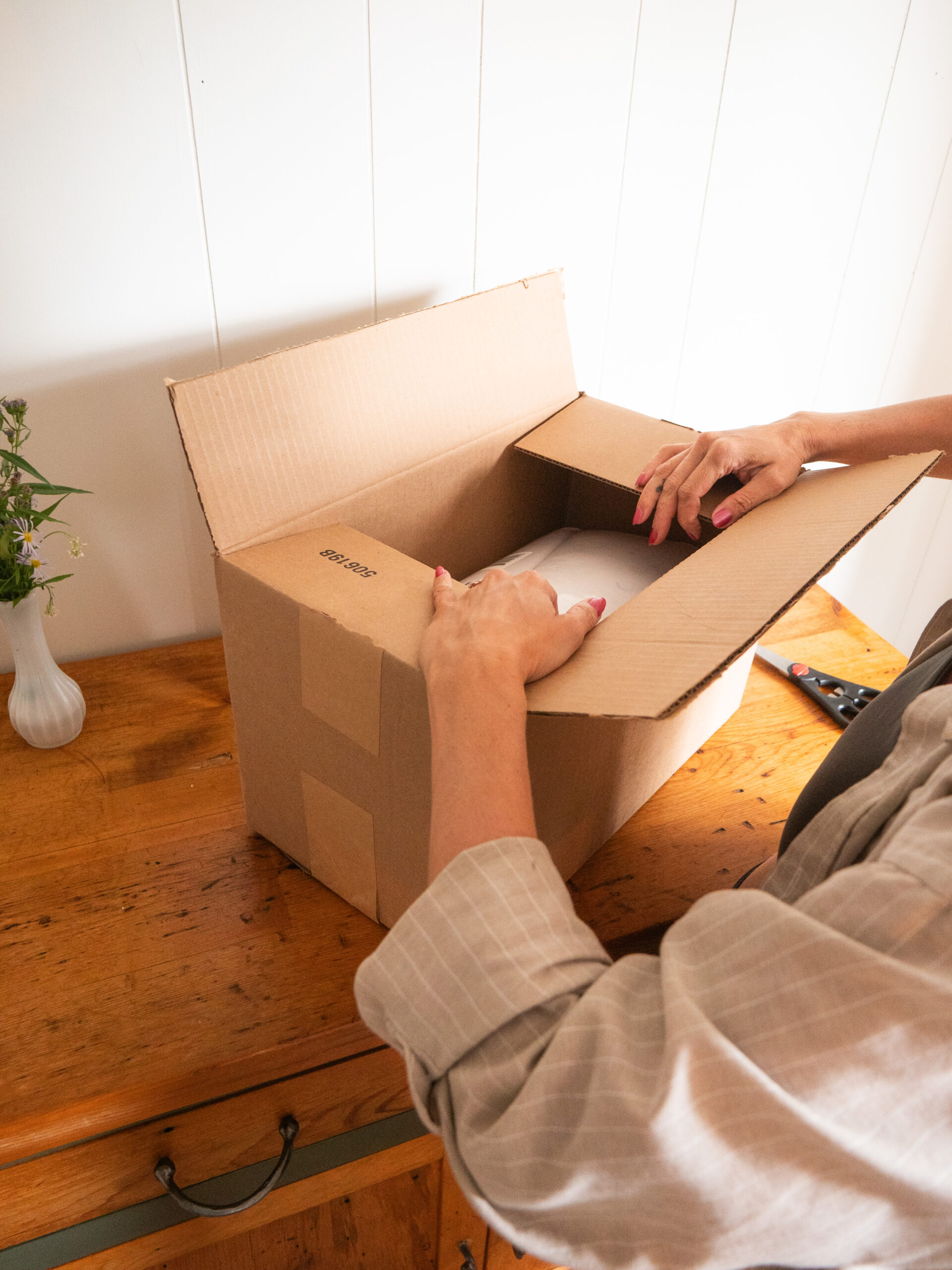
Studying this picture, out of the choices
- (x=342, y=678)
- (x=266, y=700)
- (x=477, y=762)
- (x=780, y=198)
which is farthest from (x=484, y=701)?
(x=780, y=198)

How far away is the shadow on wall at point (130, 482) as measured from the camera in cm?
86

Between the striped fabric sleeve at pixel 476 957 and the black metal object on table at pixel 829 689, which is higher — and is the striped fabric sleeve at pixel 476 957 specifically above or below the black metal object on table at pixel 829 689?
above

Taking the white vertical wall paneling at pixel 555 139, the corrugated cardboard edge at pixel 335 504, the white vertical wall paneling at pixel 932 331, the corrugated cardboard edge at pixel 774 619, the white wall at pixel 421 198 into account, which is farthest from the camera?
A: the white vertical wall paneling at pixel 932 331

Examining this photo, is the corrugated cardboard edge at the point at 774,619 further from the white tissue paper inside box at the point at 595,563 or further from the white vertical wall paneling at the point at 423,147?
the white vertical wall paneling at the point at 423,147

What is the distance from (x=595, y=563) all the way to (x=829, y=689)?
0.34 m

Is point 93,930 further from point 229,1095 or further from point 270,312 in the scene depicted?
point 270,312

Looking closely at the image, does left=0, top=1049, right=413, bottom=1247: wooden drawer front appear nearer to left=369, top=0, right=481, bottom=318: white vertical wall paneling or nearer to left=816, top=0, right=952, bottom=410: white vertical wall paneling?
left=369, top=0, right=481, bottom=318: white vertical wall paneling

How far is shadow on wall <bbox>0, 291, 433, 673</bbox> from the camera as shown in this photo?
2.84 ft

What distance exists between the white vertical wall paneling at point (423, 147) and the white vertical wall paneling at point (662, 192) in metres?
0.21

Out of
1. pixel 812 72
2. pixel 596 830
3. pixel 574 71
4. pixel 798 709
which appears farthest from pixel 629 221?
pixel 596 830

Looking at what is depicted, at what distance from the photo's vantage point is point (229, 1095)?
64 cm

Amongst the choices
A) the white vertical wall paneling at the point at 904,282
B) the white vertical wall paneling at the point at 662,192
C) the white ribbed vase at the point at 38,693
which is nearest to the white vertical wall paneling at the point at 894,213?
the white vertical wall paneling at the point at 904,282

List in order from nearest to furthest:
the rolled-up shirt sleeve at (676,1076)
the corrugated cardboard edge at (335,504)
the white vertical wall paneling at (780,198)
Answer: the rolled-up shirt sleeve at (676,1076) → the corrugated cardboard edge at (335,504) → the white vertical wall paneling at (780,198)

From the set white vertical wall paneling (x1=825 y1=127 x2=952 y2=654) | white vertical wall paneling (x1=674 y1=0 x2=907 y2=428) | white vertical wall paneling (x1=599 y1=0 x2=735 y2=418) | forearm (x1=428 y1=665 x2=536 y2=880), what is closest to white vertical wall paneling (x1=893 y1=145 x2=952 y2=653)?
white vertical wall paneling (x1=825 y1=127 x2=952 y2=654)
